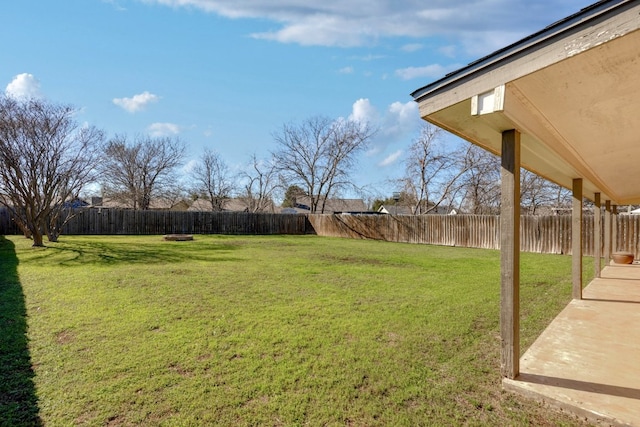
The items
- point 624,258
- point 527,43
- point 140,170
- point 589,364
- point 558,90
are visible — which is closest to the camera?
point 527,43

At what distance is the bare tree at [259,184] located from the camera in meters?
31.2

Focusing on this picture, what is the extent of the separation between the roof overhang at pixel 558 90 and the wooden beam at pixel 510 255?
0.67 feet

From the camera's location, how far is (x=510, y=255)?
2590 millimetres

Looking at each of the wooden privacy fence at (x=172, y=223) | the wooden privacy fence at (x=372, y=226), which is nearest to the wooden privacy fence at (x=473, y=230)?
the wooden privacy fence at (x=372, y=226)

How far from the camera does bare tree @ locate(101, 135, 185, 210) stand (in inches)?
1103

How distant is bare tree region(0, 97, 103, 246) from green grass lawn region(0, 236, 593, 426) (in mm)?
6089

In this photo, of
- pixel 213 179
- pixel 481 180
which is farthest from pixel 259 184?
pixel 481 180

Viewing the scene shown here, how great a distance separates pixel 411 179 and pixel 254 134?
14932 millimetres

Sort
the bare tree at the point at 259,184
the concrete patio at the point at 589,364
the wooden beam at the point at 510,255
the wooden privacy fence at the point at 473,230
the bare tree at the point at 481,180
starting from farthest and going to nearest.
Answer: the bare tree at the point at 259,184 → the bare tree at the point at 481,180 → the wooden privacy fence at the point at 473,230 → the wooden beam at the point at 510,255 → the concrete patio at the point at 589,364

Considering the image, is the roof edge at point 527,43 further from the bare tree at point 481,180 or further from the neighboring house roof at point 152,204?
the neighboring house roof at point 152,204

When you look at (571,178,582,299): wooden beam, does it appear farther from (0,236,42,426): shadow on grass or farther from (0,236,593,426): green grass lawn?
(0,236,42,426): shadow on grass

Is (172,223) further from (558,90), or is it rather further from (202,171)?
(558,90)

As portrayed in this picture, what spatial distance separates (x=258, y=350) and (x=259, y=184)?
2972cm

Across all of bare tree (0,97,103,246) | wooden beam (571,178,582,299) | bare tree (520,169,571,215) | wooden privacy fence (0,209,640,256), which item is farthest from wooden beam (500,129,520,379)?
bare tree (520,169,571,215)
